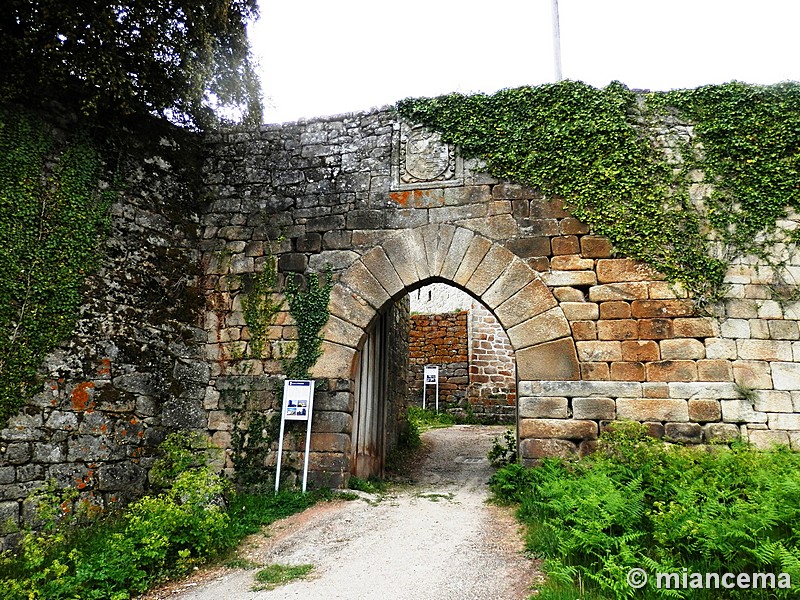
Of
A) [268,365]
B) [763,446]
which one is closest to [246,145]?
[268,365]

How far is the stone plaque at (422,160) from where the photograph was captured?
6.46 m

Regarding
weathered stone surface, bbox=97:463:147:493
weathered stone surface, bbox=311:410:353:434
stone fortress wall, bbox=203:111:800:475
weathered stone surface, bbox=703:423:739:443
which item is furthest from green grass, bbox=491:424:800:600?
weathered stone surface, bbox=97:463:147:493

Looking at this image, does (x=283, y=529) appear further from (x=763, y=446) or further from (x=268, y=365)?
(x=763, y=446)

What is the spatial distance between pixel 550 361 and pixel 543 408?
48 centimetres

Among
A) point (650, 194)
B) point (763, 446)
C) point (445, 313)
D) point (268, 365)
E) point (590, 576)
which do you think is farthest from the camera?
point (445, 313)

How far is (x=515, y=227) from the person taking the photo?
6.17m

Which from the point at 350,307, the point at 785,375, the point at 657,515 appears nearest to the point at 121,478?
the point at 350,307

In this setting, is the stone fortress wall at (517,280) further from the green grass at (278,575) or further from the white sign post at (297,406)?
the green grass at (278,575)

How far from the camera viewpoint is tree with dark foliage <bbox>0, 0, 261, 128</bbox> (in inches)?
200

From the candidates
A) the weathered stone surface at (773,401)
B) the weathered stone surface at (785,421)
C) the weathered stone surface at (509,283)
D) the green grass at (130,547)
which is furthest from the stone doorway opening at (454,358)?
the weathered stone surface at (785,421)

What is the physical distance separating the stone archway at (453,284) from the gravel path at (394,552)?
126 centimetres

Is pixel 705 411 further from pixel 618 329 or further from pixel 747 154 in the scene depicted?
pixel 747 154

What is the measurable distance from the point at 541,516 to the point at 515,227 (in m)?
2.99

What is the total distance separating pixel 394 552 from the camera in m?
4.21
